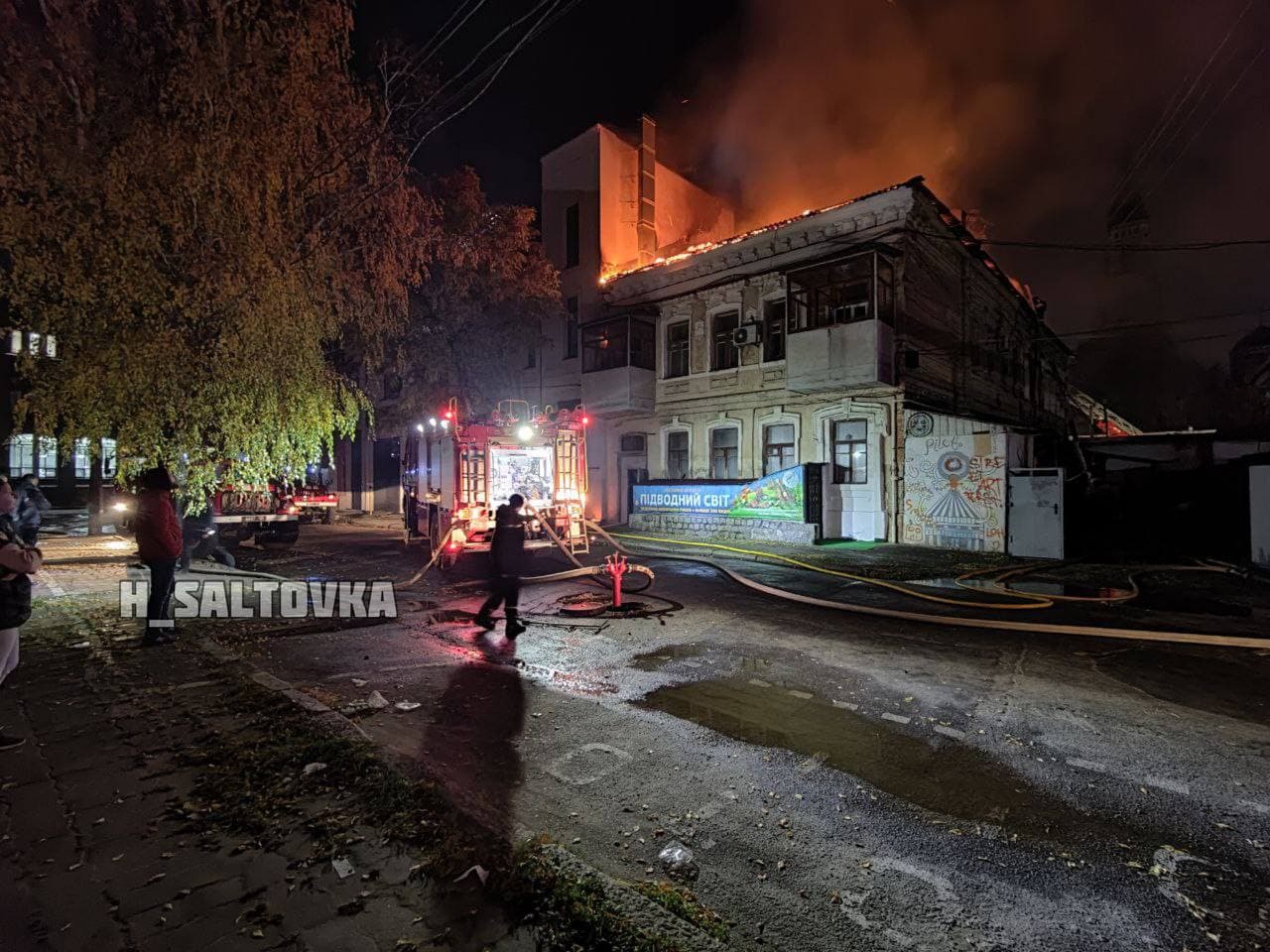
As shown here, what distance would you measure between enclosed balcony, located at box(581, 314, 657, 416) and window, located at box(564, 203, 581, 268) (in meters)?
4.05

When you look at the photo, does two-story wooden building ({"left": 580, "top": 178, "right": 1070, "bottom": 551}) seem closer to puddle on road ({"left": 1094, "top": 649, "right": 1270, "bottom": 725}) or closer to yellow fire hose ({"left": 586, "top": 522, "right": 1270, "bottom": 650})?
yellow fire hose ({"left": 586, "top": 522, "right": 1270, "bottom": 650})

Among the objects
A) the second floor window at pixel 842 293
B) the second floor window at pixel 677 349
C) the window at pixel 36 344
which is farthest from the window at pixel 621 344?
the window at pixel 36 344

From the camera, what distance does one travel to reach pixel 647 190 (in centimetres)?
2630

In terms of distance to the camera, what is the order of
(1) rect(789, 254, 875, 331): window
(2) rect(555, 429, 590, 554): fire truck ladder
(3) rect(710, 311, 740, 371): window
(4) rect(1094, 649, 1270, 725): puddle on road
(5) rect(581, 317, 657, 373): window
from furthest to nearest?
(5) rect(581, 317, 657, 373): window
(3) rect(710, 311, 740, 371): window
(1) rect(789, 254, 875, 331): window
(2) rect(555, 429, 590, 554): fire truck ladder
(4) rect(1094, 649, 1270, 725): puddle on road

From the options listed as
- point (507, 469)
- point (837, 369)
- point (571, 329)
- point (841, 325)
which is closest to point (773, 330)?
point (841, 325)

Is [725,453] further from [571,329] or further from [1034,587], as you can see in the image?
[1034,587]

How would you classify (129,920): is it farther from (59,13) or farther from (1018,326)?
(1018,326)

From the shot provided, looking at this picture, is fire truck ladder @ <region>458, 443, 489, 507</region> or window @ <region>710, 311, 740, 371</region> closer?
fire truck ladder @ <region>458, 443, 489, 507</region>

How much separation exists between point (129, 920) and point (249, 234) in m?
7.75

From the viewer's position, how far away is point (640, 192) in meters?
26.2

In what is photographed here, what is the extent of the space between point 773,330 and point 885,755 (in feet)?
59.4

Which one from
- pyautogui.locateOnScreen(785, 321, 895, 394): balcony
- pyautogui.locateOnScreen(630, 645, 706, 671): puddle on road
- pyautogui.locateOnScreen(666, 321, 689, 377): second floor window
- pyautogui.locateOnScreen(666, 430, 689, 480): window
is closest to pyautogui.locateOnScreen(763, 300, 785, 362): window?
pyautogui.locateOnScreen(785, 321, 895, 394): balcony

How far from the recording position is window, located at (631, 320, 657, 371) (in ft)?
76.8

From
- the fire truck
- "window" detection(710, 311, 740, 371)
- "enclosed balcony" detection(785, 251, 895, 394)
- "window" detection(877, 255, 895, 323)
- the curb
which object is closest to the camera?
the curb
